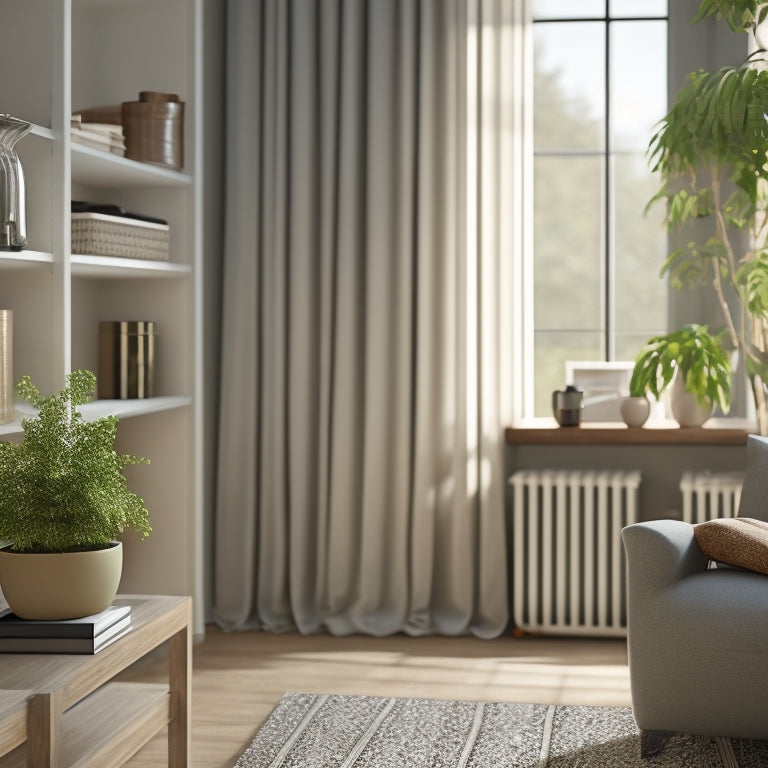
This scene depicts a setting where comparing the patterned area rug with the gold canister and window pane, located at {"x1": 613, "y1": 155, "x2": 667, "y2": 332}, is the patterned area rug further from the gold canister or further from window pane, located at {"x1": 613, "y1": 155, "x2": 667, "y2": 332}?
window pane, located at {"x1": 613, "y1": 155, "x2": 667, "y2": 332}

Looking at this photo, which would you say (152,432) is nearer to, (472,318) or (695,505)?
(472,318)

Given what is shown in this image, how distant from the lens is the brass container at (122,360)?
11.5 feet

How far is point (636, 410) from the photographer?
13.2 feet

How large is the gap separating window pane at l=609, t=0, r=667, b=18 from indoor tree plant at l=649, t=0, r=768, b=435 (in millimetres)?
329

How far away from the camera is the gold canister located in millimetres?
2617

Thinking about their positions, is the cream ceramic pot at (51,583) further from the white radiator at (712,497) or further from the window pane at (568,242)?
the window pane at (568,242)

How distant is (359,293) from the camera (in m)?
4.13

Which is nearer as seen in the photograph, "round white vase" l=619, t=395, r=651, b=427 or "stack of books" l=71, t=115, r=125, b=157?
"stack of books" l=71, t=115, r=125, b=157

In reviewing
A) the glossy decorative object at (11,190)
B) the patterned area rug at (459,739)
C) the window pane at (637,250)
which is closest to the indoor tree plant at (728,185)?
the window pane at (637,250)

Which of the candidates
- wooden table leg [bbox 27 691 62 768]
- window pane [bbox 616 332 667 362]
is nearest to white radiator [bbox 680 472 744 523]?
window pane [bbox 616 332 667 362]

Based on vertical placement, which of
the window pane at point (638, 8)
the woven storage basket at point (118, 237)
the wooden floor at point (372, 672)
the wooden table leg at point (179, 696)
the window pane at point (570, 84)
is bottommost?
the wooden floor at point (372, 672)

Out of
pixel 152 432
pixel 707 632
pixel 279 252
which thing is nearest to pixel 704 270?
pixel 279 252

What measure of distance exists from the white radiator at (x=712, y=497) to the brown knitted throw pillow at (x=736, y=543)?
96 centimetres

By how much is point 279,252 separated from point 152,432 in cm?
82
